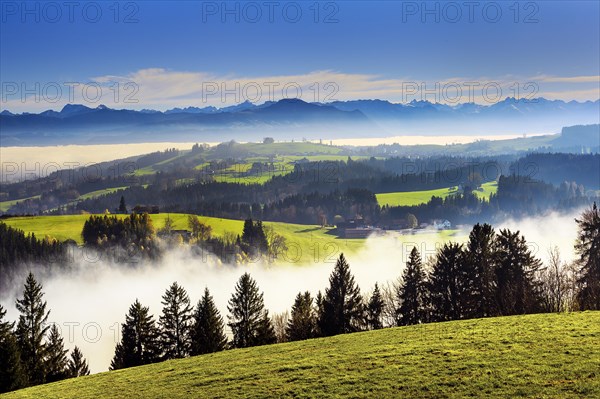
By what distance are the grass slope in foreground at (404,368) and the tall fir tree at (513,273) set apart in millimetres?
22033

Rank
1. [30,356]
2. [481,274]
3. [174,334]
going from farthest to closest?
[481,274] → [174,334] → [30,356]

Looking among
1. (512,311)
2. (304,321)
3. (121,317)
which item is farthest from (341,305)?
→ (121,317)

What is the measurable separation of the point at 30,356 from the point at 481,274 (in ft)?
211

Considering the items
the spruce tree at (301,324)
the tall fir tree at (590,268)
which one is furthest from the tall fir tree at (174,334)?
the tall fir tree at (590,268)

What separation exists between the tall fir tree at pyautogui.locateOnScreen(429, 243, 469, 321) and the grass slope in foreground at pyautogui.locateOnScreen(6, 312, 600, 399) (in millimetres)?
23389

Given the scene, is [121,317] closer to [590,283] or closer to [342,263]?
[342,263]

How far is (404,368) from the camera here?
1427 inches

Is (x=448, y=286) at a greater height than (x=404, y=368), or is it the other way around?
(x=404, y=368)

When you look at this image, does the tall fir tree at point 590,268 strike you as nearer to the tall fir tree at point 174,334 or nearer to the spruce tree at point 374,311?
the spruce tree at point 374,311

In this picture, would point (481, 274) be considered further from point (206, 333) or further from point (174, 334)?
point (174, 334)

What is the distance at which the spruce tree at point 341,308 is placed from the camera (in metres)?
77.9

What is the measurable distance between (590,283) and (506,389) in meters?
50.9

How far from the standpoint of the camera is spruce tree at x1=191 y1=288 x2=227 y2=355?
71562 millimetres

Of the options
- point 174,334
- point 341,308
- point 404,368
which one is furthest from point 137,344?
point 404,368
